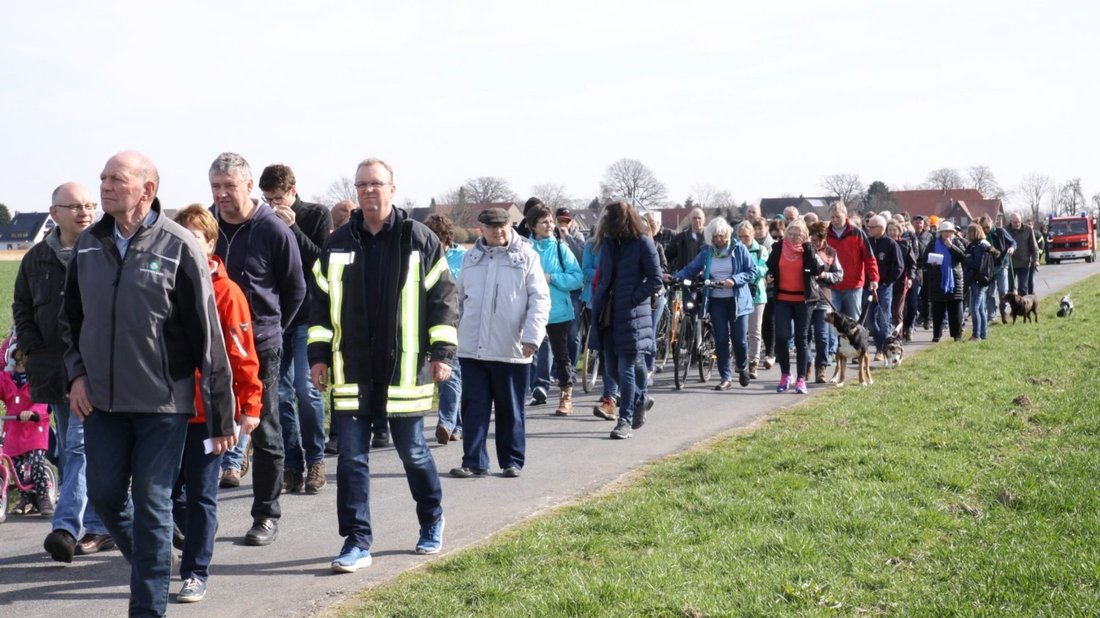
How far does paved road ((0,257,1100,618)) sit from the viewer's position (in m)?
5.46

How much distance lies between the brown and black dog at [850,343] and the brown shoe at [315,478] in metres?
7.07

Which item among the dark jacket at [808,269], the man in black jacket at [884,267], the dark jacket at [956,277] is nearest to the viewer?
the dark jacket at [808,269]

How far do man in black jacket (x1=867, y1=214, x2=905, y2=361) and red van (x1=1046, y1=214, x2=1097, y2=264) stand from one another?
38.4 meters

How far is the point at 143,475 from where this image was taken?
15.3ft

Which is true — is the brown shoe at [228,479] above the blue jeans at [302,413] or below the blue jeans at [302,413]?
below

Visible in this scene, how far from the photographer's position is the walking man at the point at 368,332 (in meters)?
5.87

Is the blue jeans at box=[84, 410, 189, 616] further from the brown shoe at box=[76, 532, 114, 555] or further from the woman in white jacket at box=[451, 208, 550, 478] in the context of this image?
the woman in white jacket at box=[451, 208, 550, 478]

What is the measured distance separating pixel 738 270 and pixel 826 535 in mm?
7010

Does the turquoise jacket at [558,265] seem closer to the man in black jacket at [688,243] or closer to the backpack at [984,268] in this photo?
the man in black jacket at [688,243]

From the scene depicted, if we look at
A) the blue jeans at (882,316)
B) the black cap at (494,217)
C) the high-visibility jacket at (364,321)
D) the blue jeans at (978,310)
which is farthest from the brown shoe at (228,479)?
→ the blue jeans at (978,310)

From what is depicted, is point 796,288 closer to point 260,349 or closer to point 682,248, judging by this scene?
point 682,248

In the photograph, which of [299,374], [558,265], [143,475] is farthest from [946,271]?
[143,475]

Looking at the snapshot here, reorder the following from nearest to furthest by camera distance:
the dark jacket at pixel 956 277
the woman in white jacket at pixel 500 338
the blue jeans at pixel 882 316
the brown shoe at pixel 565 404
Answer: the woman in white jacket at pixel 500 338 < the brown shoe at pixel 565 404 < the blue jeans at pixel 882 316 < the dark jacket at pixel 956 277

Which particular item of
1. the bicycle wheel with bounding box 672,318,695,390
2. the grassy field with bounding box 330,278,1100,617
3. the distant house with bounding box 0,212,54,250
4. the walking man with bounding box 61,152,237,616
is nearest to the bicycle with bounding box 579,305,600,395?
the bicycle wheel with bounding box 672,318,695,390
